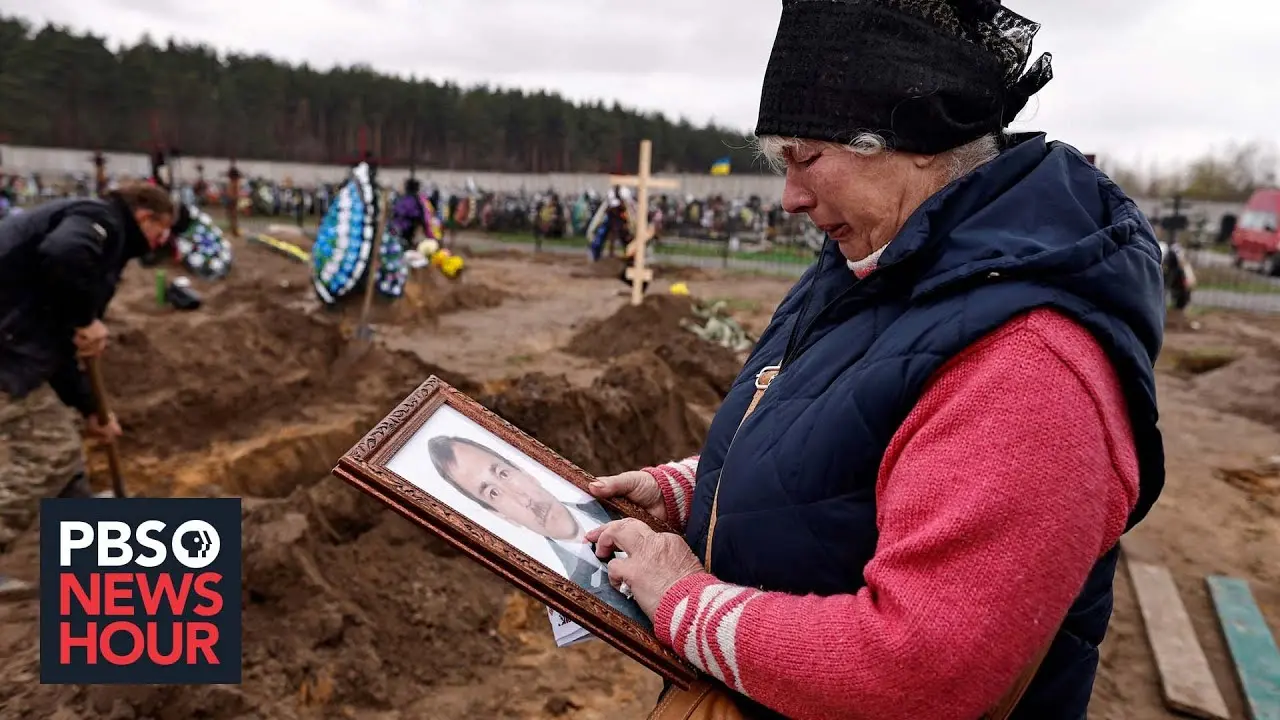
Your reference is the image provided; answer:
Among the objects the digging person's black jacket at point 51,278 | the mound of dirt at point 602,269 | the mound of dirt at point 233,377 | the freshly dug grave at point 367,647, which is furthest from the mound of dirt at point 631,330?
the mound of dirt at point 602,269

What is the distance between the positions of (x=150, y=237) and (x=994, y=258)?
5.06 m

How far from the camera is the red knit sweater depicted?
0.91 m

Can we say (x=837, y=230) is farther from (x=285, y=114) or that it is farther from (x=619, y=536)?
(x=285, y=114)

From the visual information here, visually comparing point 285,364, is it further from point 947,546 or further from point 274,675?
point 947,546

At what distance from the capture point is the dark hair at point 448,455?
1.45m

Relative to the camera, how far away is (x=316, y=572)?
3.67 meters

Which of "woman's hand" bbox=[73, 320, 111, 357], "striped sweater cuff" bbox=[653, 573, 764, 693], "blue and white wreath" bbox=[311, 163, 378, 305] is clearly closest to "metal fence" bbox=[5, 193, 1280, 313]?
"blue and white wreath" bbox=[311, 163, 378, 305]

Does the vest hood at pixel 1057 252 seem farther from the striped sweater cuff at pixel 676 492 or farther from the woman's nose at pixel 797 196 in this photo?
the striped sweater cuff at pixel 676 492

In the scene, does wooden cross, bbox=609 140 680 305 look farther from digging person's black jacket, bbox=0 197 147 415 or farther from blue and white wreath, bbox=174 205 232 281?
blue and white wreath, bbox=174 205 232 281

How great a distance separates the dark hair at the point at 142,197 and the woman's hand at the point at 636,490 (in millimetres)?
4115

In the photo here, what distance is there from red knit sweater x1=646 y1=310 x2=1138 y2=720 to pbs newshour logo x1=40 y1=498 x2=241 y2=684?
9.02ft

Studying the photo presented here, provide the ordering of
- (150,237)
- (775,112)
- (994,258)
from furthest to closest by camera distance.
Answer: (150,237), (775,112), (994,258)

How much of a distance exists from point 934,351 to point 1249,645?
14.5 ft

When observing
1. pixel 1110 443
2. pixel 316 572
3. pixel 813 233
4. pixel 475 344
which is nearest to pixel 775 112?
pixel 1110 443
